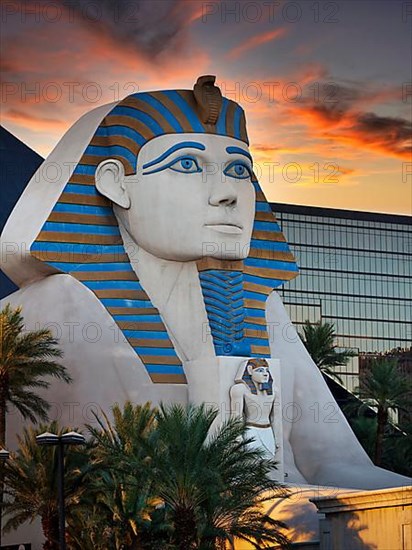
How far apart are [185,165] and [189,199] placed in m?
0.86

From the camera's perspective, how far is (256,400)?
109 ft

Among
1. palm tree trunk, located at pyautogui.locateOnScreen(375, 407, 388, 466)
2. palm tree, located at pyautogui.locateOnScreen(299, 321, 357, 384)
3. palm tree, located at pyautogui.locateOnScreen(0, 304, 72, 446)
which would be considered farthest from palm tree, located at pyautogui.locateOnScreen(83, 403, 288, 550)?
palm tree, located at pyautogui.locateOnScreen(299, 321, 357, 384)

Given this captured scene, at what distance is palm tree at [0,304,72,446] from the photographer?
3111 cm

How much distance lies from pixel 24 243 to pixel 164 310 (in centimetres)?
385

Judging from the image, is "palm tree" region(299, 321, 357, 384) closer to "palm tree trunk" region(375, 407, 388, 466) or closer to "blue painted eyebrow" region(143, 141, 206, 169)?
"palm tree trunk" region(375, 407, 388, 466)

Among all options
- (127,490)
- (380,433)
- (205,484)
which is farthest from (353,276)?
(205,484)

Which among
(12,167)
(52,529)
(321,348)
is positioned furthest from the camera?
(12,167)

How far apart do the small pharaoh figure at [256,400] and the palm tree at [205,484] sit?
299 inches

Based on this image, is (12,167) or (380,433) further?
(12,167)

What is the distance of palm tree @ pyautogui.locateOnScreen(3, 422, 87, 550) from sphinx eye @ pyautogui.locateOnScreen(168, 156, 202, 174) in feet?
31.5

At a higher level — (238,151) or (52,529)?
(238,151)

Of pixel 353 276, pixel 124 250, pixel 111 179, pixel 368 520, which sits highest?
pixel 353 276

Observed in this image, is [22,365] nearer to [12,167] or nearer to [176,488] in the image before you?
[176,488]

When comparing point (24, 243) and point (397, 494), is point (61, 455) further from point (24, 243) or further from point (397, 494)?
point (24, 243)
